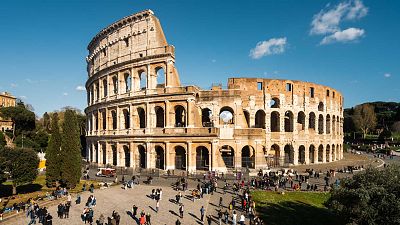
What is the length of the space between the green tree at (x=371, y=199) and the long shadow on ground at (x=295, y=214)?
2732mm

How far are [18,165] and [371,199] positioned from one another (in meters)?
26.2

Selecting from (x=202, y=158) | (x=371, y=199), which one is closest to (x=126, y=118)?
(x=202, y=158)

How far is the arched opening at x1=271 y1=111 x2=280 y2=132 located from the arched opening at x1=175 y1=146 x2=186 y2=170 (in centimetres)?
1434

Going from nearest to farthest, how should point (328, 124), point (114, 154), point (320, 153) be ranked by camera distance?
point (114, 154), point (320, 153), point (328, 124)

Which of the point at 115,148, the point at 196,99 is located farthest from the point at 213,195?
the point at 115,148

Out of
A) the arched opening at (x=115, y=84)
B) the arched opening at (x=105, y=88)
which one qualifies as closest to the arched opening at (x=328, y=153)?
the arched opening at (x=115, y=84)

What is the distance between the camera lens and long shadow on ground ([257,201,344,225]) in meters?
19.8

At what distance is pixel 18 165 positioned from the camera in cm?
2456

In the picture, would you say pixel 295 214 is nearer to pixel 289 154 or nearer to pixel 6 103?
pixel 289 154

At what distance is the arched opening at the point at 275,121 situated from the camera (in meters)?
41.4

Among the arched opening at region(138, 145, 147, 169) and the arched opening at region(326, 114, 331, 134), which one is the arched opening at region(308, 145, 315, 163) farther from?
the arched opening at region(138, 145, 147, 169)

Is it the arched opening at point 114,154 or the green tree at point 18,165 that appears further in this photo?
the arched opening at point 114,154

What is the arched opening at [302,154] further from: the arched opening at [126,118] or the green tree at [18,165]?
the green tree at [18,165]

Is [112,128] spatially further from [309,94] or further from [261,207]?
[309,94]
